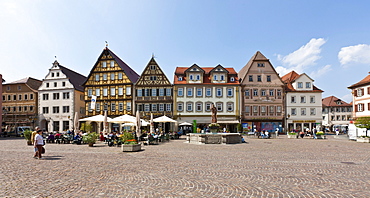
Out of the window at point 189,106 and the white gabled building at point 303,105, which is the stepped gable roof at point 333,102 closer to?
the white gabled building at point 303,105

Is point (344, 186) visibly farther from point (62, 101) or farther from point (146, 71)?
point (62, 101)

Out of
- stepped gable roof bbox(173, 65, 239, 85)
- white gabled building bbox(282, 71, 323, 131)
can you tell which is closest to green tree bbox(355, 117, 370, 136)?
white gabled building bbox(282, 71, 323, 131)

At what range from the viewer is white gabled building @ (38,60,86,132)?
45000 millimetres

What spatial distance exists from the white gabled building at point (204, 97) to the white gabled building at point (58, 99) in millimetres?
16861

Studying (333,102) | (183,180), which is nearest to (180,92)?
(183,180)

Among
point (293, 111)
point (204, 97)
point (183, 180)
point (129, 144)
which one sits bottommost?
point (183, 180)

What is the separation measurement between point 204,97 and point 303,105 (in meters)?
16.7

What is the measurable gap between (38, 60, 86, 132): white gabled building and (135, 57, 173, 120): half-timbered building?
10915mm

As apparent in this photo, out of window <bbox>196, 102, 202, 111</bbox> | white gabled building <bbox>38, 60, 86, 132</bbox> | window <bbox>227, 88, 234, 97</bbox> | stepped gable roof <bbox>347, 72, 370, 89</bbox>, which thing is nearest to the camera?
stepped gable roof <bbox>347, 72, 370, 89</bbox>

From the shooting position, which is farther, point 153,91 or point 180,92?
point 180,92

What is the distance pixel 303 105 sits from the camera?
4597cm

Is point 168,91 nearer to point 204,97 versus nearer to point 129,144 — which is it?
point 204,97

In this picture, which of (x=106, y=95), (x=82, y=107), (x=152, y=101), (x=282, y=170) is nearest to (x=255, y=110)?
(x=152, y=101)

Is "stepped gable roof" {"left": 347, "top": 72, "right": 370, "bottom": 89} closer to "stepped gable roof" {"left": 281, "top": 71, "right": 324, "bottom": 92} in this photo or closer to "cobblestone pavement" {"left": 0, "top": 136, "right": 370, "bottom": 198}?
"stepped gable roof" {"left": 281, "top": 71, "right": 324, "bottom": 92}
